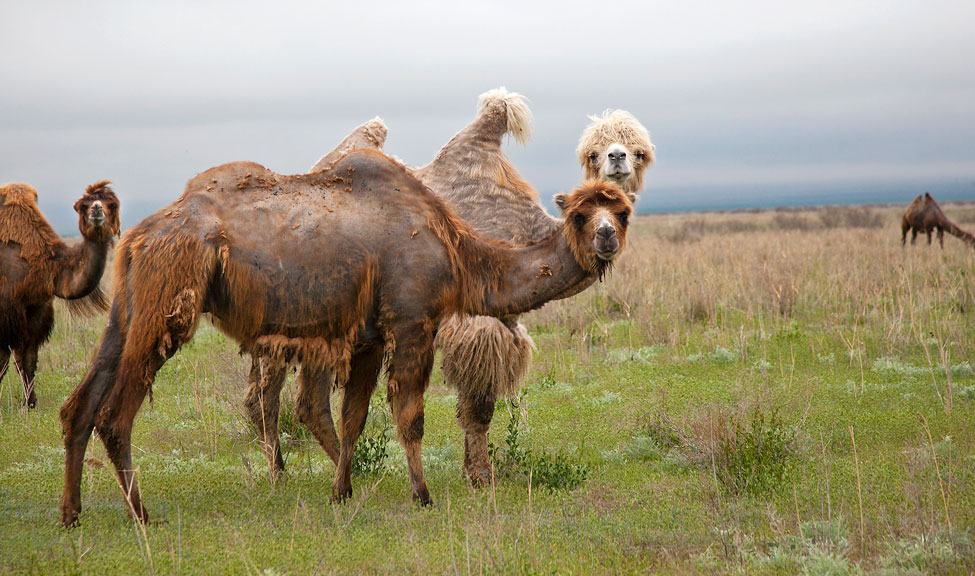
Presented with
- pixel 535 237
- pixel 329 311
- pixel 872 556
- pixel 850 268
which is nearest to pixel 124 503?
pixel 329 311

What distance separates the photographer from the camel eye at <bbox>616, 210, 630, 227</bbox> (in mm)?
5742

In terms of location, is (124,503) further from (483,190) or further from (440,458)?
(483,190)

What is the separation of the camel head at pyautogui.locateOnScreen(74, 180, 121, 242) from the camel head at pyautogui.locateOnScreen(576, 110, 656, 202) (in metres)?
4.36

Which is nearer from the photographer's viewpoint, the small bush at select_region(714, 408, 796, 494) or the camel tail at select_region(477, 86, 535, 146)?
the small bush at select_region(714, 408, 796, 494)

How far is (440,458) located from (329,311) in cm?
236

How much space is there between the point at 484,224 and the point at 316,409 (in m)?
2.00

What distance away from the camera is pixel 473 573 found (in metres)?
4.40

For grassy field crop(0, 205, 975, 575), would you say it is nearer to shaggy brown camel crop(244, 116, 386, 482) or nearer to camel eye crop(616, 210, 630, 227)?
shaggy brown camel crop(244, 116, 386, 482)

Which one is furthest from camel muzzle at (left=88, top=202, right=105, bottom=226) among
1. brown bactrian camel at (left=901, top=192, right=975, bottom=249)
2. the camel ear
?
brown bactrian camel at (left=901, top=192, right=975, bottom=249)

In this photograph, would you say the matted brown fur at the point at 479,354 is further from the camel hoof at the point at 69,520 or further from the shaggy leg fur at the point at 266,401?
the camel hoof at the point at 69,520

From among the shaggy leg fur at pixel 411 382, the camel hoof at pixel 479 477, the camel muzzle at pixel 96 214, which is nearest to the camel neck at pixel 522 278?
the shaggy leg fur at pixel 411 382

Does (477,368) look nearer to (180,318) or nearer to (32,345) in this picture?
(180,318)

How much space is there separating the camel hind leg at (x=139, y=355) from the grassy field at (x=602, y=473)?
187 millimetres

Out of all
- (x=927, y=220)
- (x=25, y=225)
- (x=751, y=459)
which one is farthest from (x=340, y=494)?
(x=927, y=220)
